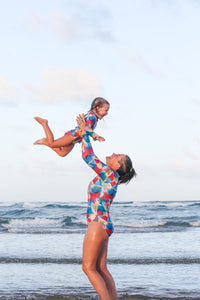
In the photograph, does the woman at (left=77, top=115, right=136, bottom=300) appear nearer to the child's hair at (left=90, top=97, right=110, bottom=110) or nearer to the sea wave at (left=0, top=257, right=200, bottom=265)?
the child's hair at (left=90, top=97, right=110, bottom=110)

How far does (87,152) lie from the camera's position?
15.0 feet

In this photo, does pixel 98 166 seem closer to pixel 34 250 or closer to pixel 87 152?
pixel 87 152

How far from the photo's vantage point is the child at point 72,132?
5.12 m

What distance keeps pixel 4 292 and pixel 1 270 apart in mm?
1972

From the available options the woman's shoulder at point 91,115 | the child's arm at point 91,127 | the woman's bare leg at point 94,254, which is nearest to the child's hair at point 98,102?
the woman's shoulder at point 91,115

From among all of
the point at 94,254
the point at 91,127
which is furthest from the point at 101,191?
the point at 91,127

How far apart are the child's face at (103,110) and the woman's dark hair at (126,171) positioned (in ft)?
2.50

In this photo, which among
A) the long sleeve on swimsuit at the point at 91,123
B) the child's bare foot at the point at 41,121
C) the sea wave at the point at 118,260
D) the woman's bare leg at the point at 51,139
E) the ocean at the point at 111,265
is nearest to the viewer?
the long sleeve on swimsuit at the point at 91,123

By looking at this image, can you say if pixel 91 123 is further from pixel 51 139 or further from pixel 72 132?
pixel 51 139

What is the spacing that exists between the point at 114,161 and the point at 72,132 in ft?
2.34

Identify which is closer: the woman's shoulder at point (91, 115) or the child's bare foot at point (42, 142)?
the woman's shoulder at point (91, 115)

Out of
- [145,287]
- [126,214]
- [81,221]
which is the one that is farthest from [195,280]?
[126,214]

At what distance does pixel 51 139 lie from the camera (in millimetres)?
5219

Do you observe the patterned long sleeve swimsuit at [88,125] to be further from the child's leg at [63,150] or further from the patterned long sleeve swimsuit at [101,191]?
the patterned long sleeve swimsuit at [101,191]
